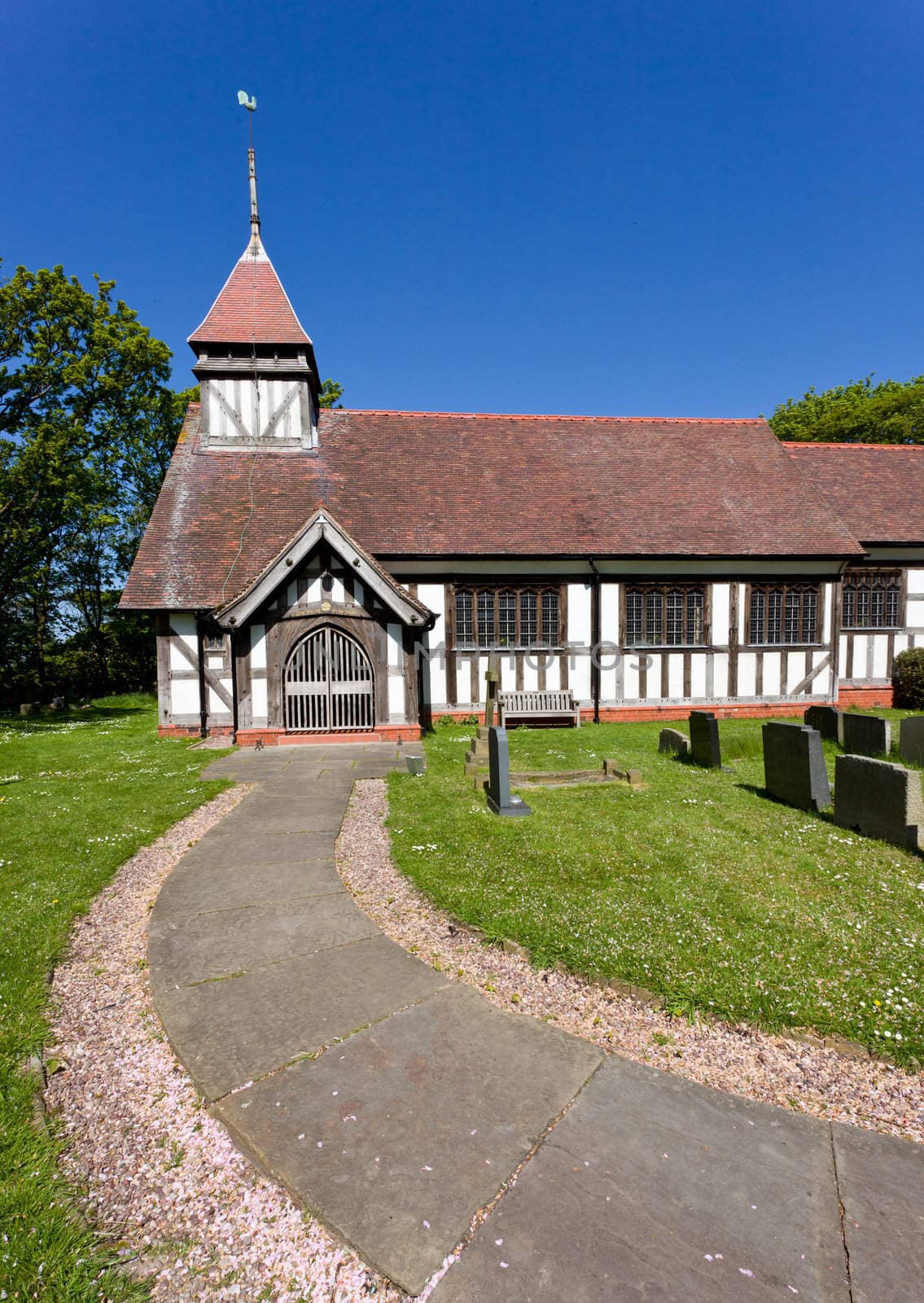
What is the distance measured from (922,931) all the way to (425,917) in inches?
153

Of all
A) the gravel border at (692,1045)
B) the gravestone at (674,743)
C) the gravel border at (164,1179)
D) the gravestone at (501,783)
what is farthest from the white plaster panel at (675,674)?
the gravel border at (164,1179)

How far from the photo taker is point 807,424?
38281 millimetres

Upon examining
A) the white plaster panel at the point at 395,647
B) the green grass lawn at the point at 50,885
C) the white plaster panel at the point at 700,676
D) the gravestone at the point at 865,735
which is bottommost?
the green grass lawn at the point at 50,885

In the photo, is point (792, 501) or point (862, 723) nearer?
point (862, 723)

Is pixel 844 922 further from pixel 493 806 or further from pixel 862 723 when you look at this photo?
pixel 862 723

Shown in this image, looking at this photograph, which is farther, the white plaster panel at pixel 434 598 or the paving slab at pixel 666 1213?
the white plaster panel at pixel 434 598

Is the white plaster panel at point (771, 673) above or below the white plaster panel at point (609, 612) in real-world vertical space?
below

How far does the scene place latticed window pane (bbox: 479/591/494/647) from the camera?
16.4m

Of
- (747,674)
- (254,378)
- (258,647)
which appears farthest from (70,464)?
(747,674)

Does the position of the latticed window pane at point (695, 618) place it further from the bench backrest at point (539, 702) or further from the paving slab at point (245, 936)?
the paving slab at point (245, 936)

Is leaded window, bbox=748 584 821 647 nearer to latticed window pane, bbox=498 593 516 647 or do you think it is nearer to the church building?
the church building

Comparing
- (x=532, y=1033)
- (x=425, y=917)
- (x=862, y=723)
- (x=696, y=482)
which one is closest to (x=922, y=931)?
(x=532, y=1033)

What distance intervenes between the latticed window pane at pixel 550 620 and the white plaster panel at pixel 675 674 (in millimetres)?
3394

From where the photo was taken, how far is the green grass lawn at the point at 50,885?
2.19 metres
